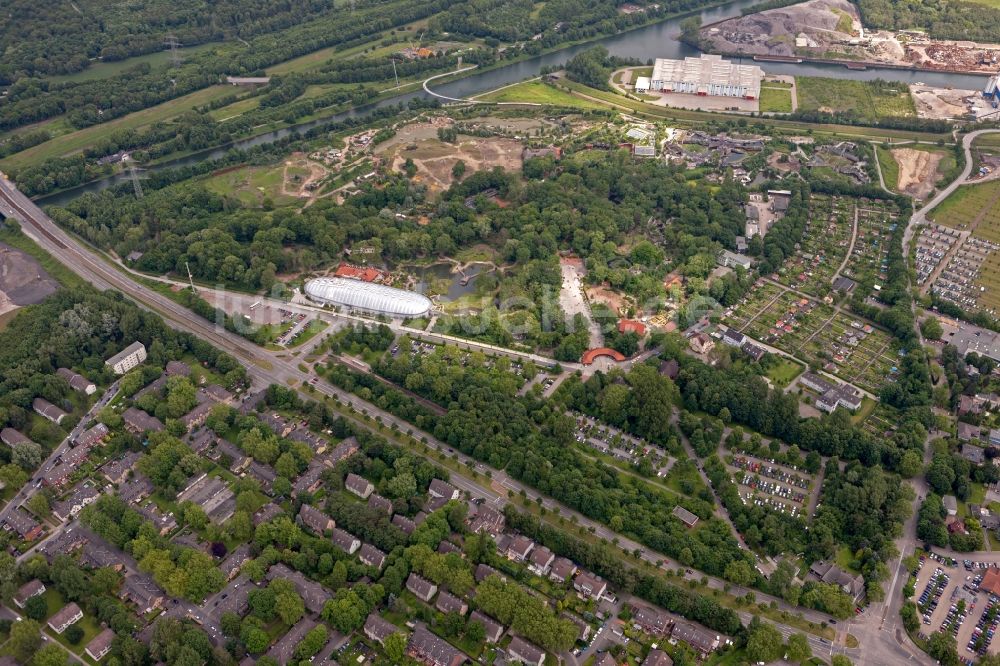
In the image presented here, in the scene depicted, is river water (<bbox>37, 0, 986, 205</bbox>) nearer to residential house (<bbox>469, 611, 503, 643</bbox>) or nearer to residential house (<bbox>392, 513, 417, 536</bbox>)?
residential house (<bbox>392, 513, 417, 536</bbox>)

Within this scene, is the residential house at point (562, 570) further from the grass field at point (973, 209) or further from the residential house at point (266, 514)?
the grass field at point (973, 209)

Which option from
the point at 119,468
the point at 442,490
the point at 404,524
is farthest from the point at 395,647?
the point at 119,468

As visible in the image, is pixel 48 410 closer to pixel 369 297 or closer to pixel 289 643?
pixel 369 297

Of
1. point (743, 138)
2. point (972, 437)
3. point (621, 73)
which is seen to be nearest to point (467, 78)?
point (621, 73)

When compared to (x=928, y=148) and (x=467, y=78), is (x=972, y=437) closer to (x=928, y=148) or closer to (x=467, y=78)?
(x=928, y=148)

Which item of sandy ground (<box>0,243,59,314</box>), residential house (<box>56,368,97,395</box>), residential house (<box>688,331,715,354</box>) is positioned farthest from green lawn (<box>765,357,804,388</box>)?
sandy ground (<box>0,243,59,314</box>)

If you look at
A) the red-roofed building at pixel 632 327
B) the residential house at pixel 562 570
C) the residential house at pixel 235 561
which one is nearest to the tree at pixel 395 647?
the residential house at pixel 562 570
